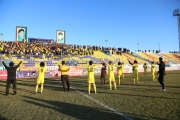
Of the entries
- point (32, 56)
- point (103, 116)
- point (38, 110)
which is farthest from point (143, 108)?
point (32, 56)

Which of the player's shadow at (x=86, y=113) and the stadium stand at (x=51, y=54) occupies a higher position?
the stadium stand at (x=51, y=54)

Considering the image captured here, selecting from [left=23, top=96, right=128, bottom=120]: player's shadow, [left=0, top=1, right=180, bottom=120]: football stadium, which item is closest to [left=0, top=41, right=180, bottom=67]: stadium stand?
[left=0, top=1, right=180, bottom=120]: football stadium

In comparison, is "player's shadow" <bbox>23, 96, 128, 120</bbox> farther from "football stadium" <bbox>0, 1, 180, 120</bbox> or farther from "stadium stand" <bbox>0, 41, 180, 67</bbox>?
"stadium stand" <bbox>0, 41, 180, 67</bbox>

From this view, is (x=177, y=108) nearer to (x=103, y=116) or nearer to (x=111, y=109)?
(x=111, y=109)

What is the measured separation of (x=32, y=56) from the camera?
111 ft

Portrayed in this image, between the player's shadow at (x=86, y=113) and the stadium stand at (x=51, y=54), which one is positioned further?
the stadium stand at (x=51, y=54)

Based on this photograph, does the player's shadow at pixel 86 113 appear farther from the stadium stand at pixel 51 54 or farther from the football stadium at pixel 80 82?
the stadium stand at pixel 51 54

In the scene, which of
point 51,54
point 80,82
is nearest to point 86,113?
point 80,82

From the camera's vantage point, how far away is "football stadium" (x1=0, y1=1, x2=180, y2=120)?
709 cm

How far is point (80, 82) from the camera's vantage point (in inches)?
764

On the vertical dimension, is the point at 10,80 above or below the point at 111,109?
above

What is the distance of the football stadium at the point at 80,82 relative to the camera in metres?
7.09

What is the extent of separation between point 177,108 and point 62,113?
→ 4322mm

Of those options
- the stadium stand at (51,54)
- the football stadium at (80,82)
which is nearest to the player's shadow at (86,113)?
the football stadium at (80,82)
